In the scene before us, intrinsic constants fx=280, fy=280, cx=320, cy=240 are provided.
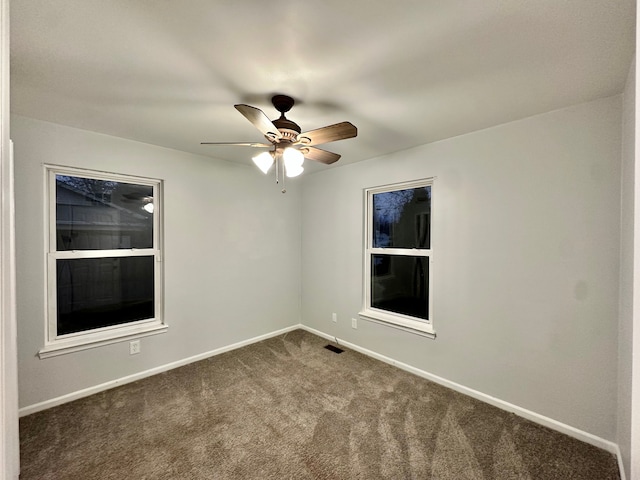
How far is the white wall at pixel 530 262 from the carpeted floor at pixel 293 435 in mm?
304

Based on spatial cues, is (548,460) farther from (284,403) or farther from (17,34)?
(17,34)

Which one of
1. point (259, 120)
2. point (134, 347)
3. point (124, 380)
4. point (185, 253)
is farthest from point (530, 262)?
point (124, 380)

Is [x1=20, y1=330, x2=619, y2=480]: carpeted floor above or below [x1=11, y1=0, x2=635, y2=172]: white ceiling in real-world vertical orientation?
below

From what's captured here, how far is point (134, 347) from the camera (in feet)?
9.21

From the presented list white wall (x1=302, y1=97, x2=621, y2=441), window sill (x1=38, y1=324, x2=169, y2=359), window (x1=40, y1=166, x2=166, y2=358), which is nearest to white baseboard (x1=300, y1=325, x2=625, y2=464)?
white wall (x1=302, y1=97, x2=621, y2=441)

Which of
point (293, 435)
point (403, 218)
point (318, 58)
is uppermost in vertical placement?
point (318, 58)

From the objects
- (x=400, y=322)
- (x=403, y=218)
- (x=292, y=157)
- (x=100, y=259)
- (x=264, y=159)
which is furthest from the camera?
(x=403, y=218)

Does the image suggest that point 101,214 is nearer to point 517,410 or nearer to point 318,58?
point 318,58

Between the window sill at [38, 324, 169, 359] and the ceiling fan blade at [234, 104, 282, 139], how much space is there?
7.86ft

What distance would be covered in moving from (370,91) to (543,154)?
1.44 meters

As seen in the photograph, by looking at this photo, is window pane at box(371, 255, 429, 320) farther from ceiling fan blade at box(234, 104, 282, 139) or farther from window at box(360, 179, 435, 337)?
ceiling fan blade at box(234, 104, 282, 139)

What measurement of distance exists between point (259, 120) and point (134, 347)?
8.53 feet

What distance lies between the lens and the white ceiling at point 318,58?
1.20 metres

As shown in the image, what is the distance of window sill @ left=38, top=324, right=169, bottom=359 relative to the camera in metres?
2.38
